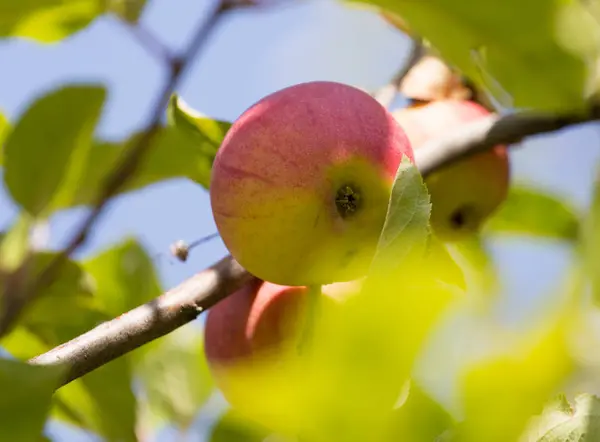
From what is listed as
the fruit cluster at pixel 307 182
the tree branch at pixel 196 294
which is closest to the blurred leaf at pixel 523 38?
the fruit cluster at pixel 307 182

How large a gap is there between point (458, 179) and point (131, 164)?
527 mm

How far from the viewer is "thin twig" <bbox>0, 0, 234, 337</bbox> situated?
1.00 metres

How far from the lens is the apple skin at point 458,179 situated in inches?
51.7

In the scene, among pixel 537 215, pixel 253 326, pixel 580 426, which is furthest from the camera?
pixel 537 215

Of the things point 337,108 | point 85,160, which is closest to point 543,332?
point 337,108

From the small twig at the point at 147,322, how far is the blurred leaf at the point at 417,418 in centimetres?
34

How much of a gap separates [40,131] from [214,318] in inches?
16.3

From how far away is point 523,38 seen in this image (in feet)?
2.69

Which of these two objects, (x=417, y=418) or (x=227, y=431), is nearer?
(x=417, y=418)

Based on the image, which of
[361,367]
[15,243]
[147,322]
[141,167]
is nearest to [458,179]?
[141,167]

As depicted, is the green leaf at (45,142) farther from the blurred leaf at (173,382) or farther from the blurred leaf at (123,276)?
the blurred leaf at (173,382)

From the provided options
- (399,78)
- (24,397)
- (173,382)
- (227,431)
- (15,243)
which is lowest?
(173,382)

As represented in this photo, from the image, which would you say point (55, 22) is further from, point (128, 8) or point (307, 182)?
point (307, 182)

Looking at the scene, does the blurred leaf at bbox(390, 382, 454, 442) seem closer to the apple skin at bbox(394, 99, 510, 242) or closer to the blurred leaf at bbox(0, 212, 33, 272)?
the apple skin at bbox(394, 99, 510, 242)
